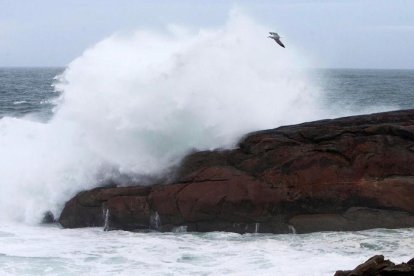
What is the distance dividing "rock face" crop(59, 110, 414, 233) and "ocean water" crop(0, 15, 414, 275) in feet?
0.93

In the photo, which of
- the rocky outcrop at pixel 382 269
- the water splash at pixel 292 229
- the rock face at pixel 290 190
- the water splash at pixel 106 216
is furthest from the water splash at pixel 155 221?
the rocky outcrop at pixel 382 269

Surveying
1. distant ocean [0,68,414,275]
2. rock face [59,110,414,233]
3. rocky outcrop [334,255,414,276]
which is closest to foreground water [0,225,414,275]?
distant ocean [0,68,414,275]

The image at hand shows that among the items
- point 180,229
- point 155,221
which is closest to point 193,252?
point 180,229

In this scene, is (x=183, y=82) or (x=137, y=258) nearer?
(x=137, y=258)

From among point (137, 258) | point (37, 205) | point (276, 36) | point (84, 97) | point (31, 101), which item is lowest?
point (137, 258)

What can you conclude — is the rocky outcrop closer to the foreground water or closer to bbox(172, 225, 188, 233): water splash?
the foreground water

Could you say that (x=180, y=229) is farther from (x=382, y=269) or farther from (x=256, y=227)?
(x=382, y=269)

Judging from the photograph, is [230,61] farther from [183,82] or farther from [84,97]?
[84,97]

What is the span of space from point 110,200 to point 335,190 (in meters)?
3.53

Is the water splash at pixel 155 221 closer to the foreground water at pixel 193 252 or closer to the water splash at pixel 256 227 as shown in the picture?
the foreground water at pixel 193 252

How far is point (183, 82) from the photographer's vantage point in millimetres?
11570

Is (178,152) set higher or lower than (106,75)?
lower

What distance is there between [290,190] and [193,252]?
1985mm

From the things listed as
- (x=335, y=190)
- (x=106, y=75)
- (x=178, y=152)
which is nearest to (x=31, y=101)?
(x=106, y=75)
